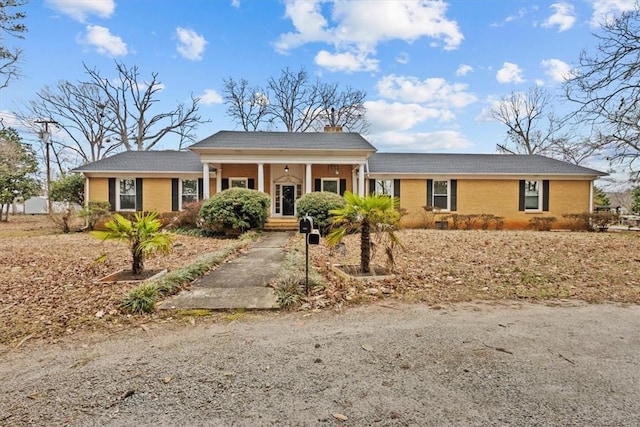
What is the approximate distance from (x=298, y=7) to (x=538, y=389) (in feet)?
58.1

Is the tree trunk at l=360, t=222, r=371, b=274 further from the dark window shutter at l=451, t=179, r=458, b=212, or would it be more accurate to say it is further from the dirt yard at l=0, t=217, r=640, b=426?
the dark window shutter at l=451, t=179, r=458, b=212

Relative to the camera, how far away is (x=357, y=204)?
Result: 6.04 meters

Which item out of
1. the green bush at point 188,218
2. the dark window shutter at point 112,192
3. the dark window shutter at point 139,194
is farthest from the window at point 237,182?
the dark window shutter at point 112,192

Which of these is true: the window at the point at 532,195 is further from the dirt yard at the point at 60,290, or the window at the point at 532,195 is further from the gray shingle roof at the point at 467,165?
the dirt yard at the point at 60,290

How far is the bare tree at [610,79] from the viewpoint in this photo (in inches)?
364

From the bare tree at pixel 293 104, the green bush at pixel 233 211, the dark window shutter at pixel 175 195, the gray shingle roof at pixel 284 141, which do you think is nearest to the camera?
the green bush at pixel 233 211

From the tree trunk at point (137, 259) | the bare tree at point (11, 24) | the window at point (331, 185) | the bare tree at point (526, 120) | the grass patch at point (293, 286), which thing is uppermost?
the bare tree at point (526, 120)

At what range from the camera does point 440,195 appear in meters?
17.0

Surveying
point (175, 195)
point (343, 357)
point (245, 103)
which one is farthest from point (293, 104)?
point (343, 357)

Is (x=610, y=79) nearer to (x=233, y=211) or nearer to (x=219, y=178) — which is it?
(x=233, y=211)

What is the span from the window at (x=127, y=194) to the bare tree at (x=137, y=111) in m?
15.8

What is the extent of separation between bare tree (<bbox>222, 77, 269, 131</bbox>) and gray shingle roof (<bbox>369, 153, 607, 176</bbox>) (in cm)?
1750

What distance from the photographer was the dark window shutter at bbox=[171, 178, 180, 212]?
1655 centimetres

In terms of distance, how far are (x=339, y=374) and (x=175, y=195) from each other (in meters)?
15.8
